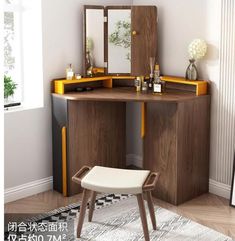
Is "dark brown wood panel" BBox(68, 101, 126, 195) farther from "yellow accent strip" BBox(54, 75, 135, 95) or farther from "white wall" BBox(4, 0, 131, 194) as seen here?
"white wall" BBox(4, 0, 131, 194)

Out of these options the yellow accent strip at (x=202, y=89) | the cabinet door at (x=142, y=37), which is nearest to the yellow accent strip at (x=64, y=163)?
the cabinet door at (x=142, y=37)

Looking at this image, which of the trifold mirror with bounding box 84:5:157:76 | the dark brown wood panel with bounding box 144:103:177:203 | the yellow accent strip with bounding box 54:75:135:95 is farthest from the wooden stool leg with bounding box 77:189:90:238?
the trifold mirror with bounding box 84:5:157:76

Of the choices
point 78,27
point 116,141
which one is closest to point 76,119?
point 116,141

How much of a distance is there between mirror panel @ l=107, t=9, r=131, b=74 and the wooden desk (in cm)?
25

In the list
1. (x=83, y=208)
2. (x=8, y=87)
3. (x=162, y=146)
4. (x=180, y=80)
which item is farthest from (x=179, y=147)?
(x=8, y=87)

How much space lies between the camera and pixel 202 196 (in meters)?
3.22

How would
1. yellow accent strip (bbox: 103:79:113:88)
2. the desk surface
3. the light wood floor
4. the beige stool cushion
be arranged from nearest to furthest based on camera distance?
the beige stool cushion < the light wood floor < the desk surface < yellow accent strip (bbox: 103:79:113:88)

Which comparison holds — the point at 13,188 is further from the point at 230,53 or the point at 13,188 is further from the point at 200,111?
the point at 230,53

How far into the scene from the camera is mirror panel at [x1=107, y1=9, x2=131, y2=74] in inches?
133

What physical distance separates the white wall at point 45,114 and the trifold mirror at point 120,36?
3.7 inches

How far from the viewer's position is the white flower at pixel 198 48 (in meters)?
3.04

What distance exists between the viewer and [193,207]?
302 centimetres

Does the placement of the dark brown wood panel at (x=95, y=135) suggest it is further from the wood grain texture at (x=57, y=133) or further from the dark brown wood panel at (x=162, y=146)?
the dark brown wood panel at (x=162, y=146)

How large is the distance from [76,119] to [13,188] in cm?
73
